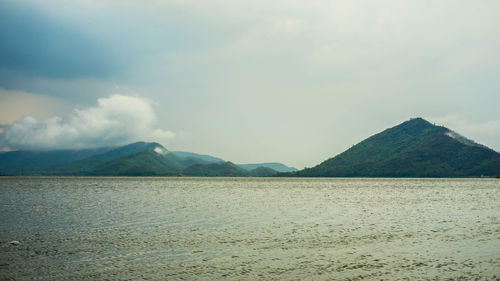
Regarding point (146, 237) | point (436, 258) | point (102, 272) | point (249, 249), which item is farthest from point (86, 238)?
point (436, 258)

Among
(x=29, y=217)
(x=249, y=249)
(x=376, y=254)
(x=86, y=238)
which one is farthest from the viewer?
(x=29, y=217)

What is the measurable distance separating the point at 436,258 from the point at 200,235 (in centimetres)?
2427

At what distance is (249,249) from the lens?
3316cm

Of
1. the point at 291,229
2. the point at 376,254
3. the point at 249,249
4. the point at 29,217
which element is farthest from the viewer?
the point at 29,217

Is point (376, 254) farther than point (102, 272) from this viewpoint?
Yes

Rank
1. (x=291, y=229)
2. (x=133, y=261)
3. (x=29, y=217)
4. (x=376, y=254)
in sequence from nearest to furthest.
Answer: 1. (x=133, y=261)
2. (x=376, y=254)
3. (x=291, y=229)
4. (x=29, y=217)

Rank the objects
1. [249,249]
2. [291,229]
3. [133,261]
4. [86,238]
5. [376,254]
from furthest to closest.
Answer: [291,229]
[86,238]
[249,249]
[376,254]
[133,261]

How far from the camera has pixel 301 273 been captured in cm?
2484

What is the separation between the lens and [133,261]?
28.3 m

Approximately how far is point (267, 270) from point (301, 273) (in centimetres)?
246

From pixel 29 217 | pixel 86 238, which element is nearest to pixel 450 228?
pixel 86 238

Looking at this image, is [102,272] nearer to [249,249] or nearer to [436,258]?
[249,249]

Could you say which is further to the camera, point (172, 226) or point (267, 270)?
point (172, 226)

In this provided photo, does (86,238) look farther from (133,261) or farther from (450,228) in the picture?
(450,228)
